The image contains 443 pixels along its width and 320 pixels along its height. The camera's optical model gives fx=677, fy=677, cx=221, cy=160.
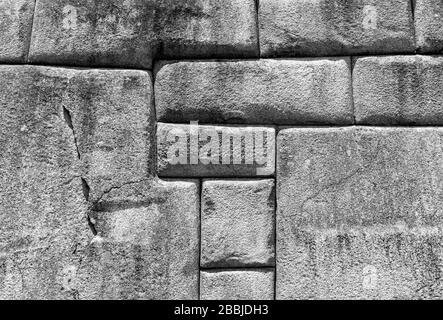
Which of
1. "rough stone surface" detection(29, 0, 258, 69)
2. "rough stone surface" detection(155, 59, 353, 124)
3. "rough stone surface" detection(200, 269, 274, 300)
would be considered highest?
"rough stone surface" detection(29, 0, 258, 69)

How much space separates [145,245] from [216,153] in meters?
0.70

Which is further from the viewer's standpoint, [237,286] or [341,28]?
[341,28]

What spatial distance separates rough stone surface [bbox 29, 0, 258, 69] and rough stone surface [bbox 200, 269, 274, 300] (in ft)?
4.44

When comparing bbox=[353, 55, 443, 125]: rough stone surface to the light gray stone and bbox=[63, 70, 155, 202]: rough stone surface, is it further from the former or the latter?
bbox=[63, 70, 155, 202]: rough stone surface

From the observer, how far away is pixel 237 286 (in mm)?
4016

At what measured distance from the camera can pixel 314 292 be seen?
399 cm

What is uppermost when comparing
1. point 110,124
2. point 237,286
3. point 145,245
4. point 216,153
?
point 110,124

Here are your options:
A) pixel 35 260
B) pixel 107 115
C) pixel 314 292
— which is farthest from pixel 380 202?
pixel 35 260

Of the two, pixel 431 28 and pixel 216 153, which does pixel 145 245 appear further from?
pixel 431 28

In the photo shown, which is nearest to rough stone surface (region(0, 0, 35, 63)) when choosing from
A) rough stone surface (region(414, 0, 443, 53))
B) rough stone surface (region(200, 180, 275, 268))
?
rough stone surface (region(200, 180, 275, 268))

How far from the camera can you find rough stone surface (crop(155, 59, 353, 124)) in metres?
4.12

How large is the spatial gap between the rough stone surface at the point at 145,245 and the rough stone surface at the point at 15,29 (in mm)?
1050

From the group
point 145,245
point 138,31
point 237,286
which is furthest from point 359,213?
point 138,31

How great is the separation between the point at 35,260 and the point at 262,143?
5.00 feet
